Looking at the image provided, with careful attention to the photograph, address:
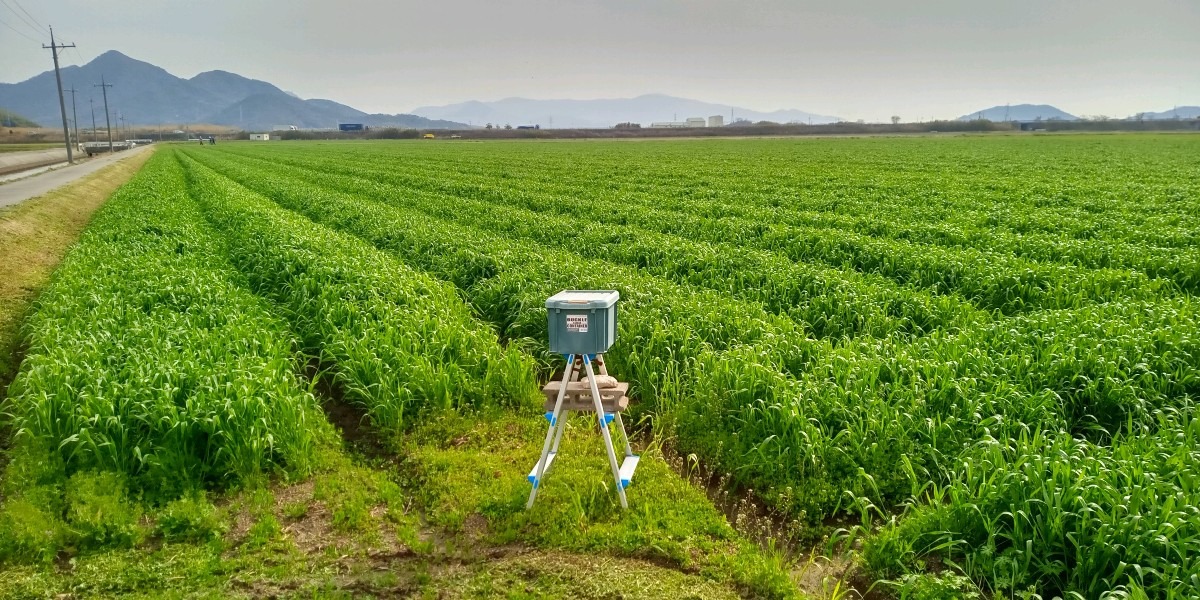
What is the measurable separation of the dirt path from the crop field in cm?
104

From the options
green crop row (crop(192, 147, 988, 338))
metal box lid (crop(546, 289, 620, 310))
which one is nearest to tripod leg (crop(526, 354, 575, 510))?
metal box lid (crop(546, 289, 620, 310))

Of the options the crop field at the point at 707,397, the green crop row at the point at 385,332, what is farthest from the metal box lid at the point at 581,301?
the green crop row at the point at 385,332

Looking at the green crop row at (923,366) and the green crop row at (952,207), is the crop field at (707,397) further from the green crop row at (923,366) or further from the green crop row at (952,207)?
the green crop row at (952,207)

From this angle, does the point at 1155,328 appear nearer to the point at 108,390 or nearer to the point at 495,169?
the point at 108,390

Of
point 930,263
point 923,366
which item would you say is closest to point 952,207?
point 930,263

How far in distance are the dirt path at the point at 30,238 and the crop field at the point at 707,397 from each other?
3.41ft

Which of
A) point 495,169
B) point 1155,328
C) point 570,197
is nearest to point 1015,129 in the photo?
point 495,169

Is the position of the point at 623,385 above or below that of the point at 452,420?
above

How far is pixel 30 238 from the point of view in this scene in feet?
62.2

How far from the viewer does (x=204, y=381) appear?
6.64 metres

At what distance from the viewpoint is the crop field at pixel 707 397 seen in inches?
179

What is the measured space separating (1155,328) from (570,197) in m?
18.9

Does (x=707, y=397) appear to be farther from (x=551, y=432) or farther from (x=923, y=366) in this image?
(x=551, y=432)

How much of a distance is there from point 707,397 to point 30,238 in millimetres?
20574
